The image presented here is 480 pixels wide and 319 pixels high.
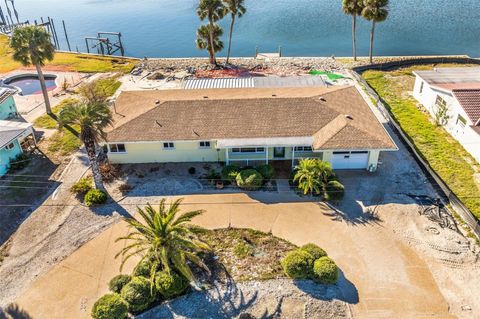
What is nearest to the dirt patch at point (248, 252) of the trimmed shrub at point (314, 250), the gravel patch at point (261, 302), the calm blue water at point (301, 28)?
the gravel patch at point (261, 302)

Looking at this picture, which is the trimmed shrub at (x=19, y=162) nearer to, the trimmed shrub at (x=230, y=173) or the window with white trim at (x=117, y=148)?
the window with white trim at (x=117, y=148)

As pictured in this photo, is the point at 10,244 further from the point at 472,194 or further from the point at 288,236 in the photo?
the point at 472,194

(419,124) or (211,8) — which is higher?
(211,8)

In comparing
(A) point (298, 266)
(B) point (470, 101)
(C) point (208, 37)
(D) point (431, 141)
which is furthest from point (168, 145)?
(B) point (470, 101)

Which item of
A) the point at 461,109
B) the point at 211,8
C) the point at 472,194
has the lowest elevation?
the point at 472,194

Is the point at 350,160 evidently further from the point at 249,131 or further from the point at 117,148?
the point at 117,148

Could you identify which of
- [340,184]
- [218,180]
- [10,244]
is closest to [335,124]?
[340,184]

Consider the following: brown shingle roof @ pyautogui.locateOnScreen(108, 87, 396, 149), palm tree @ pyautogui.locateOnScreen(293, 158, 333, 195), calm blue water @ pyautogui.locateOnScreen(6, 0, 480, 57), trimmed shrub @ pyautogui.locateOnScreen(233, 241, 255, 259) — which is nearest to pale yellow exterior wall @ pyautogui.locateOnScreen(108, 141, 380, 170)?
brown shingle roof @ pyautogui.locateOnScreen(108, 87, 396, 149)
